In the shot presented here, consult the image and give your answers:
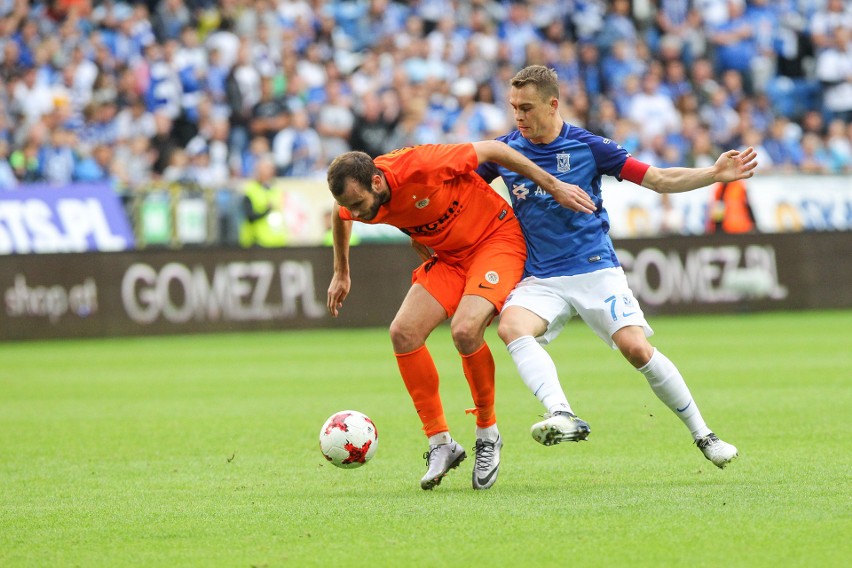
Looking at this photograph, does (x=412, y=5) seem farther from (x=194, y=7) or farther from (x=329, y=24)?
(x=194, y=7)

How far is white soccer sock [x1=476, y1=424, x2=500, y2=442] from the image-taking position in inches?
282

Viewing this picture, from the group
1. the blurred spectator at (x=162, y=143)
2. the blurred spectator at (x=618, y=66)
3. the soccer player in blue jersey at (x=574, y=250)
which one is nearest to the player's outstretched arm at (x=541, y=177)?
the soccer player in blue jersey at (x=574, y=250)

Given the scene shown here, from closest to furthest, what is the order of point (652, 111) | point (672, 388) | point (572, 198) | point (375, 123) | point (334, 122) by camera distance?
point (572, 198) → point (672, 388) → point (334, 122) → point (375, 123) → point (652, 111)

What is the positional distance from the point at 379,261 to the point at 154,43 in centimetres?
610

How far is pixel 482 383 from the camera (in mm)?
7164

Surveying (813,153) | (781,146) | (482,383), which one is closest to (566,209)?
(482,383)

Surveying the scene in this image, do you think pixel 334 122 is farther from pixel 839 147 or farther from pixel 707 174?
pixel 707 174

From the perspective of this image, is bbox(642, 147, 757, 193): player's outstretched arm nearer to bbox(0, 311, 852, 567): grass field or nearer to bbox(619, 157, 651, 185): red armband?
bbox(619, 157, 651, 185): red armband

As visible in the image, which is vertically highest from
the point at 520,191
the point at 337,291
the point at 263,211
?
the point at 520,191

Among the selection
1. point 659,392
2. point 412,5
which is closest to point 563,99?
point 412,5

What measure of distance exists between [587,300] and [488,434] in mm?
865

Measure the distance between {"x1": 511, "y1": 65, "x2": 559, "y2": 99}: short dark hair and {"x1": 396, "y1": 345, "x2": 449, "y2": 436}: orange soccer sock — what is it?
1447mm

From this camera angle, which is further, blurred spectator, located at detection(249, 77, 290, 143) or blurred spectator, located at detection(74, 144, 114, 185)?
blurred spectator, located at detection(249, 77, 290, 143)

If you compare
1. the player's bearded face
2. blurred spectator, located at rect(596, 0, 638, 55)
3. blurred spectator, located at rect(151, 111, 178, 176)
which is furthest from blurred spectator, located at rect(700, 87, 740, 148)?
the player's bearded face
